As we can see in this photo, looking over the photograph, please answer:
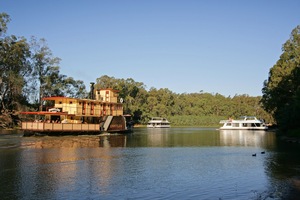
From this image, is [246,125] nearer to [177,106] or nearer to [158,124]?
[158,124]

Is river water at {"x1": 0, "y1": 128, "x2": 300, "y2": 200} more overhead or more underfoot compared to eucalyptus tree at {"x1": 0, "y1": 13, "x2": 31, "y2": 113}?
more underfoot

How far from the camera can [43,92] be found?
75062 mm

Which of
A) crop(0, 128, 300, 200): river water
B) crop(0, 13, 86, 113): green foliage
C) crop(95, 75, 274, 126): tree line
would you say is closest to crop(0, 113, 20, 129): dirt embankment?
crop(0, 13, 86, 113): green foliage

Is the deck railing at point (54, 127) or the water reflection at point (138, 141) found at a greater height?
the deck railing at point (54, 127)

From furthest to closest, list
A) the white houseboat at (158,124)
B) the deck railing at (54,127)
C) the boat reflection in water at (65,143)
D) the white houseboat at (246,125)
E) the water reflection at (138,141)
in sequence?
1. the white houseboat at (158,124)
2. the white houseboat at (246,125)
3. the deck railing at (54,127)
4. the water reflection at (138,141)
5. the boat reflection in water at (65,143)

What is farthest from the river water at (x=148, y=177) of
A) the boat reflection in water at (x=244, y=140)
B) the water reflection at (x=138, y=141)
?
the boat reflection in water at (x=244, y=140)

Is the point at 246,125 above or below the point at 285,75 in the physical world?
below

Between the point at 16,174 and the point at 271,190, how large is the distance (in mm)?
12769

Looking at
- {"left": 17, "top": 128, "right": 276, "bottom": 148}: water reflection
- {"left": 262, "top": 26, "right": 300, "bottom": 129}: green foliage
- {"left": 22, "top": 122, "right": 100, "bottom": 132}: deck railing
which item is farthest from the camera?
{"left": 262, "top": 26, "right": 300, "bottom": 129}: green foliage

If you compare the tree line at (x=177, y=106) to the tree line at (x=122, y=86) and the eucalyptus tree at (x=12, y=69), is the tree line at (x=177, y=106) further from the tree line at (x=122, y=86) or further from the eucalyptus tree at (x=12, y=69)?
the eucalyptus tree at (x=12, y=69)

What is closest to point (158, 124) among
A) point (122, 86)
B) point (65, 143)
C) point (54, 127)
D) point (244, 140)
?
point (122, 86)

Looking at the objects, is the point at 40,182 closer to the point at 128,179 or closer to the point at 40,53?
the point at 128,179

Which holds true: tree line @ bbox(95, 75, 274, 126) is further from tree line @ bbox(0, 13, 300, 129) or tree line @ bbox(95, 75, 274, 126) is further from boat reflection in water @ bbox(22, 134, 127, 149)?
boat reflection in water @ bbox(22, 134, 127, 149)

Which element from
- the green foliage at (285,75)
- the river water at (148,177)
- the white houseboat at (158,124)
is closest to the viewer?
the river water at (148,177)
